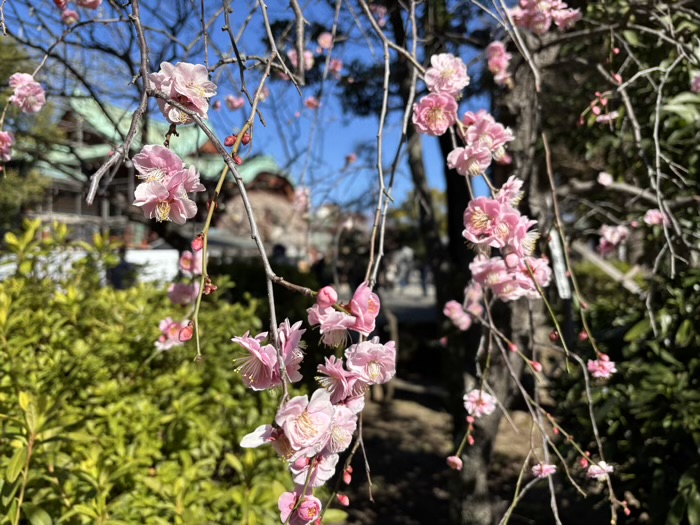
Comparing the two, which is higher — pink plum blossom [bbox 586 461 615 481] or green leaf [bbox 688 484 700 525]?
pink plum blossom [bbox 586 461 615 481]

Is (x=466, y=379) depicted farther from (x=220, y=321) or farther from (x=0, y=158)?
(x=0, y=158)

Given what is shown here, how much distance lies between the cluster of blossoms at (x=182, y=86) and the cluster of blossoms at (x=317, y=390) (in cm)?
38

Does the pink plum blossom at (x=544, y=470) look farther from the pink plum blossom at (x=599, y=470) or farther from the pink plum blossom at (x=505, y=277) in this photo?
the pink plum blossom at (x=505, y=277)

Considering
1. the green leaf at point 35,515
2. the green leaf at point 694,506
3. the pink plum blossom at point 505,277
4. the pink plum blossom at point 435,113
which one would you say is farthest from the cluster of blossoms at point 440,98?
the green leaf at point 694,506

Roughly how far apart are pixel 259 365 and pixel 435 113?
2.62 ft

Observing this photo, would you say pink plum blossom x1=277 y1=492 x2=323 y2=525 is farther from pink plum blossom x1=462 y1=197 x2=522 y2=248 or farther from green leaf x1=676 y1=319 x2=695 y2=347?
green leaf x1=676 y1=319 x2=695 y2=347

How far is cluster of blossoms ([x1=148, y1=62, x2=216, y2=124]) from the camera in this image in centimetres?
82

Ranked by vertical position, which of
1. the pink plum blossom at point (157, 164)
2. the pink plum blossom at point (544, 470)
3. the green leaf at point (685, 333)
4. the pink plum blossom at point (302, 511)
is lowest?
the pink plum blossom at point (544, 470)

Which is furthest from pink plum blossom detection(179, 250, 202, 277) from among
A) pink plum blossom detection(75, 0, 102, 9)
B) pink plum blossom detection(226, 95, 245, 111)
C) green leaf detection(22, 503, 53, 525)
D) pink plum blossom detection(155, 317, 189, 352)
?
pink plum blossom detection(226, 95, 245, 111)

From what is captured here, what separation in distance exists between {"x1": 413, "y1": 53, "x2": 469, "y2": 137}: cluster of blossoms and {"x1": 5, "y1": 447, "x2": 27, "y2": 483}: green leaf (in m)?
1.11

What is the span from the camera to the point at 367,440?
478 cm

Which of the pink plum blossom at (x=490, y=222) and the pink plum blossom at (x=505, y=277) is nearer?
the pink plum blossom at (x=490, y=222)

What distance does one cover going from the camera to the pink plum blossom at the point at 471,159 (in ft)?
3.96

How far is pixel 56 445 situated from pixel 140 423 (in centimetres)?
30
